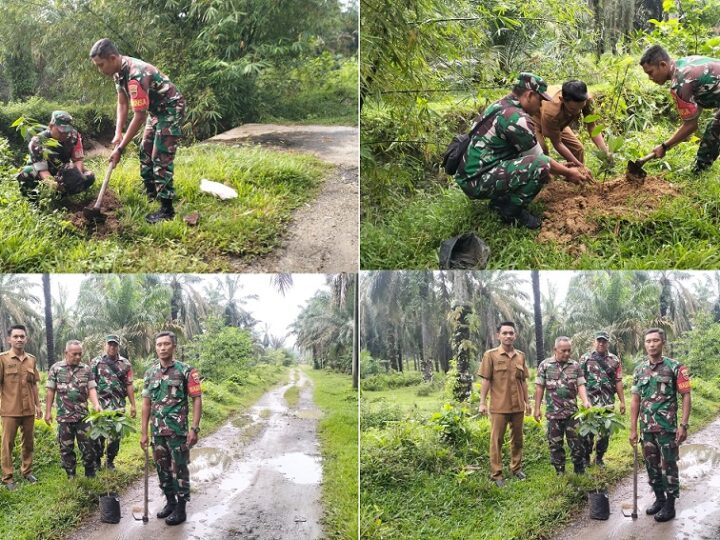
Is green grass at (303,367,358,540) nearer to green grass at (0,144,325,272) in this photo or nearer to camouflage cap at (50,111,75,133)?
green grass at (0,144,325,272)

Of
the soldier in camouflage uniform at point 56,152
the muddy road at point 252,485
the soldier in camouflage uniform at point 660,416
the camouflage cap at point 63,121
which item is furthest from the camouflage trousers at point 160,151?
the soldier in camouflage uniform at point 660,416

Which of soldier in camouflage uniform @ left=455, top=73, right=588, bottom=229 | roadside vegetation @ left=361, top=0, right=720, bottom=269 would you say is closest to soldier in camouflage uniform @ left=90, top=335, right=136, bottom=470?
roadside vegetation @ left=361, top=0, right=720, bottom=269

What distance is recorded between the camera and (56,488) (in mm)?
3477

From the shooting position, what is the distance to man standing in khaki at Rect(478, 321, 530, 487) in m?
3.59

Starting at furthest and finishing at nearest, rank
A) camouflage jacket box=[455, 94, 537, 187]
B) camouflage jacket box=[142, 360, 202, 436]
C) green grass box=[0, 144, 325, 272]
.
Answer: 1. camouflage jacket box=[142, 360, 202, 436]
2. camouflage jacket box=[455, 94, 537, 187]
3. green grass box=[0, 144, 325, 272]

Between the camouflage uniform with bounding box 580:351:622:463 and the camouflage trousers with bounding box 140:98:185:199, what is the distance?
227 cm

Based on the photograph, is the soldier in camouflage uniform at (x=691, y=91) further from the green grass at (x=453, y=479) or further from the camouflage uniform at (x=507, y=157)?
the green grass at (x=453, y=479)

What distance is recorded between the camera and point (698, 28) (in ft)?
11.5

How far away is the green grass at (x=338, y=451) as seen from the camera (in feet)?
11.7

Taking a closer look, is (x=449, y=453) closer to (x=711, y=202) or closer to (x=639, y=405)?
(x=639, y=405)

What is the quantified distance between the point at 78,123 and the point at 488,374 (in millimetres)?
2421

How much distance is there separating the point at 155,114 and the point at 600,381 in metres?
2.60

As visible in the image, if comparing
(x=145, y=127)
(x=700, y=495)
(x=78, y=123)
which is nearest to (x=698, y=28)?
(x=700, y=495)

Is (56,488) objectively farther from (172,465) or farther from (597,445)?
(597,445)
